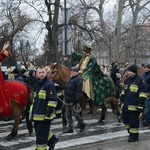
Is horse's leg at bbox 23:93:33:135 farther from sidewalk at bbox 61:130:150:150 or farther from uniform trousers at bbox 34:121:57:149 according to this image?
uniform trousers at bbox 34:121:57:149

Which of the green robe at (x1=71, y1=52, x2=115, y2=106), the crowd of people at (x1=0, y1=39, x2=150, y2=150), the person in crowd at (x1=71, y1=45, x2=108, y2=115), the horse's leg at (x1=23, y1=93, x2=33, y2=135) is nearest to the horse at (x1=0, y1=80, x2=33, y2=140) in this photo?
the horse's leg at (x1=23, y1=93, x2=33, y2=135)

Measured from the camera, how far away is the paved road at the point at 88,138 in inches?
339

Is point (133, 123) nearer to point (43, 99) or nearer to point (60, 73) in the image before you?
point (43, 99)

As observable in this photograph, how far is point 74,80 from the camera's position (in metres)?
10.3

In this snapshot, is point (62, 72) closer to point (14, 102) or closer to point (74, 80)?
point (74, 80)

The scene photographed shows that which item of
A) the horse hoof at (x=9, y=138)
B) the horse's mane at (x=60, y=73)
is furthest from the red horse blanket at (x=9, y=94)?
the horse's mane at (x=60, y=73)

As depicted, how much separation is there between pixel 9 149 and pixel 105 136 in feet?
8.81

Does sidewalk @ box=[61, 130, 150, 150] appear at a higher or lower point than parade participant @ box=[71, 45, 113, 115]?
lower

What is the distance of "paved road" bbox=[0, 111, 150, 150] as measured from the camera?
28.2ft

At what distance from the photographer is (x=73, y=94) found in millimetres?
10367

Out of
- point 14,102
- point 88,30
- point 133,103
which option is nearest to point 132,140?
point 133,103

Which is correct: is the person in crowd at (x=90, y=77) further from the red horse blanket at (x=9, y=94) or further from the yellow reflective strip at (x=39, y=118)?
the yellow reflective strip at (x=39, y=118)

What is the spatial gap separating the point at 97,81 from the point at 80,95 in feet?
5.19

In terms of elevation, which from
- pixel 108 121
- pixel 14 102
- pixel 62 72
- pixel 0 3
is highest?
pixel 0 3
